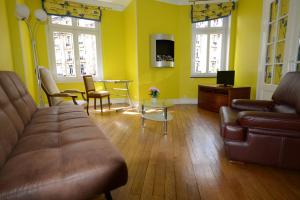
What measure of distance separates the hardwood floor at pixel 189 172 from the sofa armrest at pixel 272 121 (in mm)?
444

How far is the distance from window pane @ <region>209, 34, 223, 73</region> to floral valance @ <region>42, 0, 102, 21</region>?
3039mm

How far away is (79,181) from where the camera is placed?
86cm

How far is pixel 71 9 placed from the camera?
13.4ft

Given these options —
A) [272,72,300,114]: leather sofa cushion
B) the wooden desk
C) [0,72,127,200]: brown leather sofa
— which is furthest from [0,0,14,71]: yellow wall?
the wooden desk

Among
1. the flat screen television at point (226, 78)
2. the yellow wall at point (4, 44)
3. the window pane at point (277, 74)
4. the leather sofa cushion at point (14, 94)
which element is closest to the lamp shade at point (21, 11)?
the yellow wall at point (4, 44)

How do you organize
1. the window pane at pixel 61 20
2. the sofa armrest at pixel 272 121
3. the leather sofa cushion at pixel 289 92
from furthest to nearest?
the window pane at pixel 61 20 → the leather sofa cushion at pixel 289 92 → the sofa armrest at pixel 272 121

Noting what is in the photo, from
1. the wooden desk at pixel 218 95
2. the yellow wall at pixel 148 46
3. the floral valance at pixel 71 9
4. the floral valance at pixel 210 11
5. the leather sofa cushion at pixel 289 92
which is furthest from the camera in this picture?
the floral valance at pixel 210 11

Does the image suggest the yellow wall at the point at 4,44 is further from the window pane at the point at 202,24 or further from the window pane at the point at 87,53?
the window pane at the point at 202,24

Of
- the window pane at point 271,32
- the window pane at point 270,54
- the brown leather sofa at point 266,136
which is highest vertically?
the window pane at point 271,32

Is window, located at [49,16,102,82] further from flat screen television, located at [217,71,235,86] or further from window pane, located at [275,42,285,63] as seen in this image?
window pane, located at [275,42,285,63]

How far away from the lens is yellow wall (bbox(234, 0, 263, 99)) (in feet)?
11.2

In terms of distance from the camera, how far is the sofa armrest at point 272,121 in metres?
1.47

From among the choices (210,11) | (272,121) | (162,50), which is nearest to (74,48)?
(162,50)

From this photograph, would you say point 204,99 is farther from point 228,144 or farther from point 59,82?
point 59,82
